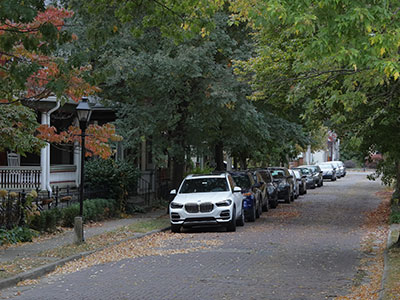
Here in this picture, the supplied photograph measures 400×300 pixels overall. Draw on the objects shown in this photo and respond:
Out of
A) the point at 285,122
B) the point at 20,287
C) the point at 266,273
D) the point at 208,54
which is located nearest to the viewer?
the point at 20,287

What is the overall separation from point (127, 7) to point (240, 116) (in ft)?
36.7

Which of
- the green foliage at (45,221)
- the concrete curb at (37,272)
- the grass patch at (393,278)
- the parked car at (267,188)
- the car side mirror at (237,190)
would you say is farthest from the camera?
the parked car at (267,188)

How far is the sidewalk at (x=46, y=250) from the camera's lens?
468 inches

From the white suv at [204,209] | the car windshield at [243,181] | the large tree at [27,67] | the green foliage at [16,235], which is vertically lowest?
the green foliage at [16,235]

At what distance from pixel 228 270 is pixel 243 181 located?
40.2 ft

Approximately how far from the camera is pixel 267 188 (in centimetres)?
2902

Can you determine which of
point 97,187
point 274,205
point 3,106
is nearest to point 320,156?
point 274,205

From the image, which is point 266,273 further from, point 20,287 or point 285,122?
point 285,122

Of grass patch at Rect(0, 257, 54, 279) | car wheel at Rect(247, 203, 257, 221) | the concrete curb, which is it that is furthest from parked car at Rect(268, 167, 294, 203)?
grass patch at Rect(0, 257, 54, 279)

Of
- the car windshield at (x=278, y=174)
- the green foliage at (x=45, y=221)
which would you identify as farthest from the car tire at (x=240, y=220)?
the car windshield at (x=278, y=174)

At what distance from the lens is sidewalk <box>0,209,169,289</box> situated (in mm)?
11898

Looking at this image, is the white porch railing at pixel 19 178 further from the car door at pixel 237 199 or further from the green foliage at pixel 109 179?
the car door at pixel 237 199

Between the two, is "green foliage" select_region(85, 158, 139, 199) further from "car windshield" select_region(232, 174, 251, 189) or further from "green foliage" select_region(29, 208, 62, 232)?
"green foliage" select_region(29, 208, 62, 232)

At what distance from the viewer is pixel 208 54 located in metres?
22.4
